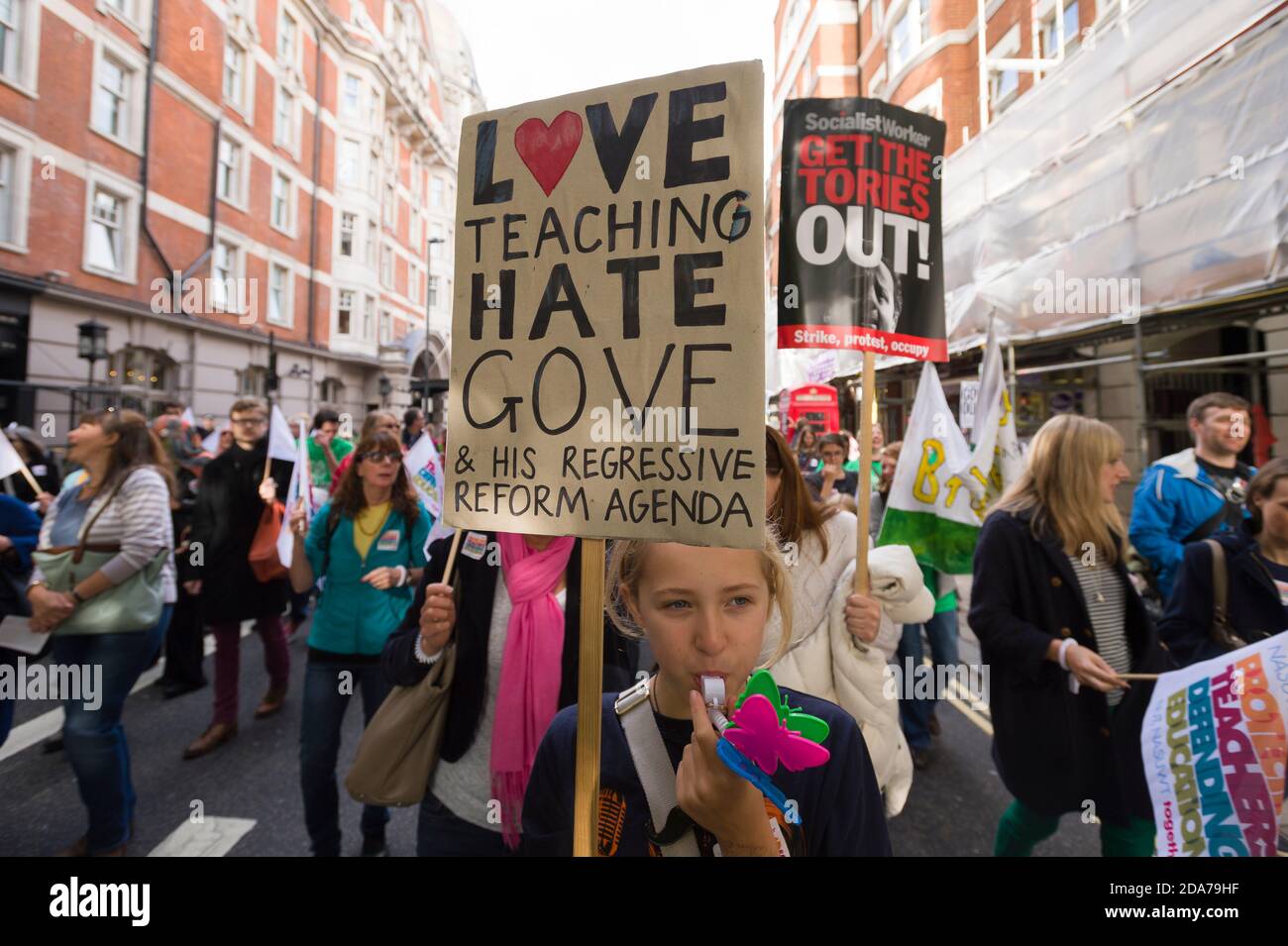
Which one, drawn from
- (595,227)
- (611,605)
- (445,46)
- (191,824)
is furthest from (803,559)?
(445,46)

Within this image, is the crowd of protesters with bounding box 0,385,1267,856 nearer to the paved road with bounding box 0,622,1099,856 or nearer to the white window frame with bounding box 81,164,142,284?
the paved road with bounding box 0,622,1099,856

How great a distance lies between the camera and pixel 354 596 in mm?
2914

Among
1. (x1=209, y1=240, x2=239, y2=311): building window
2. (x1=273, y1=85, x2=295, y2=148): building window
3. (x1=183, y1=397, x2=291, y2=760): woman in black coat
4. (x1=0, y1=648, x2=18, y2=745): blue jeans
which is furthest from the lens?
(x1=273, y1=85, x2=295, y2=148): building window

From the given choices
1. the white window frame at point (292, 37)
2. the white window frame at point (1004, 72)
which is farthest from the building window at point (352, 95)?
the white window frame at point (1004, 72)

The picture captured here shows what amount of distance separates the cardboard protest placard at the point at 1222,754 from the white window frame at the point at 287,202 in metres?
24.0

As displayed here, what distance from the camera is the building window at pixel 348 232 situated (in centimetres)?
2553

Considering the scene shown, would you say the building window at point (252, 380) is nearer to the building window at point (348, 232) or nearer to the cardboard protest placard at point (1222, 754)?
the building window at point (348, 232)

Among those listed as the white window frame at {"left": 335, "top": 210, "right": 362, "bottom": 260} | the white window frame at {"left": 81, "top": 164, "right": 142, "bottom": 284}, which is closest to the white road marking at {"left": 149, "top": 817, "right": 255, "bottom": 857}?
the white window frame at {"left": 81, "top": 164, "right": 142, "bottom": 284}

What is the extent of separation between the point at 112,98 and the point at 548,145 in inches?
696

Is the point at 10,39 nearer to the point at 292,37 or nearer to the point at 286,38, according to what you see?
the point at 286,38

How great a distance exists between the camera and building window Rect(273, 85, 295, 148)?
20.1 metres

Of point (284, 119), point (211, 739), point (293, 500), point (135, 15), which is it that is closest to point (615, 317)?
point (293, 500)

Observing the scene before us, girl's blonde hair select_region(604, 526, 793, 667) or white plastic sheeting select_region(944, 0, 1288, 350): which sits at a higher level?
white plastic sheeting select_region(944, 0, 1288, 350)

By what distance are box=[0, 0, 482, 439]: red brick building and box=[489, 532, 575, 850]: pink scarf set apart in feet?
38.5
